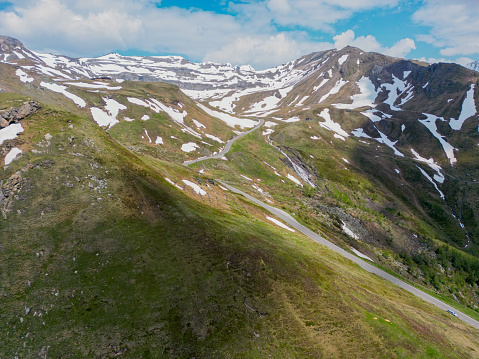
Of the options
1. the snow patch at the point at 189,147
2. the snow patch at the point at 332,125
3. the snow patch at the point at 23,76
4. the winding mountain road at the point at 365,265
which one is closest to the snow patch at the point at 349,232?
the winding mountain road at the point at 365,265

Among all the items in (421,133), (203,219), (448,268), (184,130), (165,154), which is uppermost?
(421,133)

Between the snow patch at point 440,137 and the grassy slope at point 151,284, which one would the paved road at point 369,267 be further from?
the snow patch at point 440,137

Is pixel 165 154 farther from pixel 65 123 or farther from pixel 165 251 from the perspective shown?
pixel 165 251

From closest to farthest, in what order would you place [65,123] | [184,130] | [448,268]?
1. [65,123]
2. [448,268]
3. [184,130]

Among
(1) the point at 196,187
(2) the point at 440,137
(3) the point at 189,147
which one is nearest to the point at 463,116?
(2) the point at 440,137

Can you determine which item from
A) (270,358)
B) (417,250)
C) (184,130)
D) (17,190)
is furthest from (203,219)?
(184,130)
